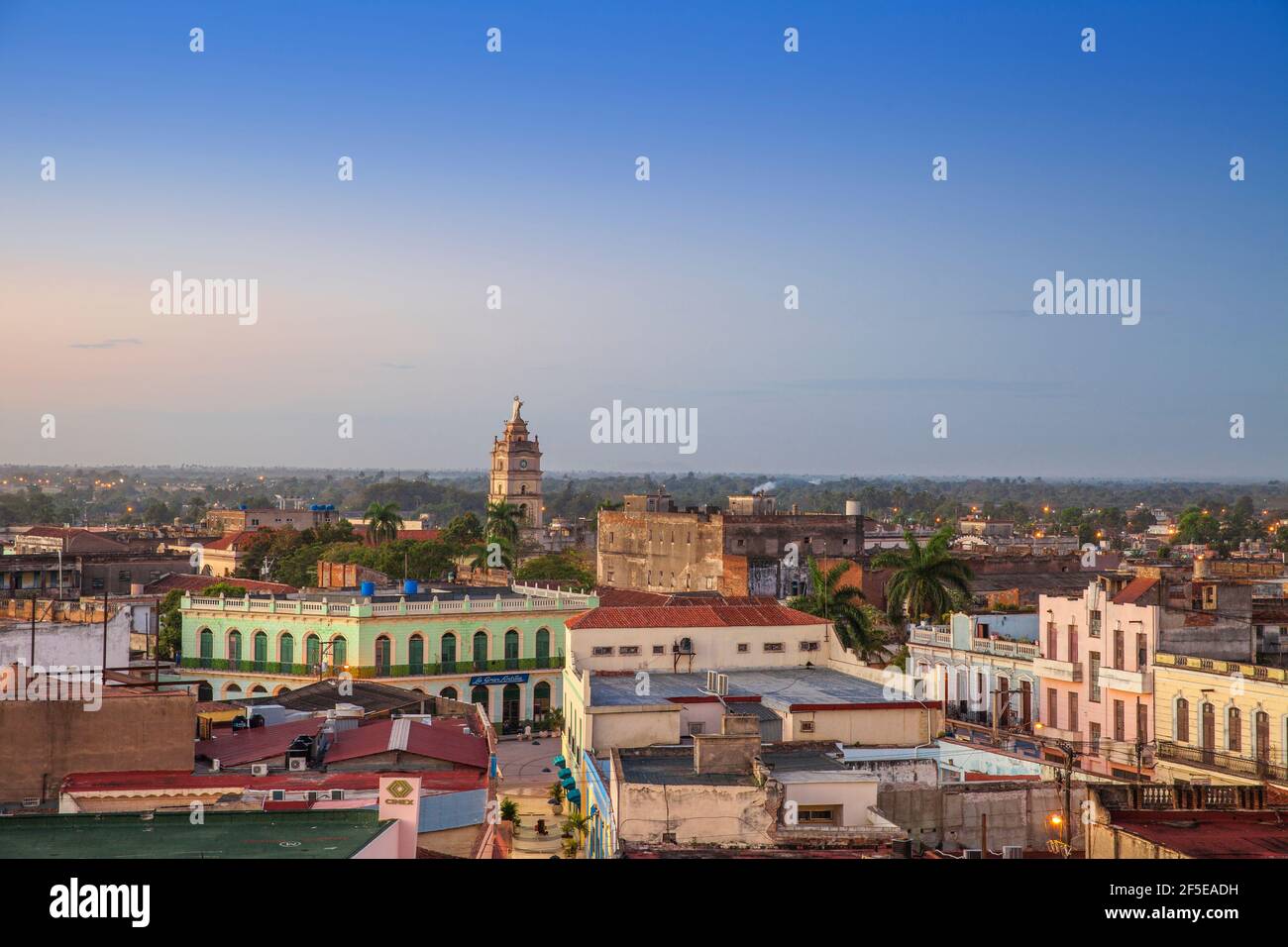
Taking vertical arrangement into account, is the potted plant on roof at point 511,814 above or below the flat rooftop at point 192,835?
below

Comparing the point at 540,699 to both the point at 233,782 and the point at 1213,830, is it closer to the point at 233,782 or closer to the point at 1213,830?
the point at 233,782

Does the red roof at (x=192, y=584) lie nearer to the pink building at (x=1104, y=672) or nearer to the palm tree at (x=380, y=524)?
the palm tree at (x=380, y=524)

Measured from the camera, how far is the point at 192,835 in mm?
19281

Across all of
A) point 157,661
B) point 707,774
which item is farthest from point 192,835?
point 157,661

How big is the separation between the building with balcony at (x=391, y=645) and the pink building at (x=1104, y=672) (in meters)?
18.7

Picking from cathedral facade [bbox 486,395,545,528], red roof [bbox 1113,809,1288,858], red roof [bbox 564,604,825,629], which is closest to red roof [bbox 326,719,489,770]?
red roof [bbox 564,604,825,629]

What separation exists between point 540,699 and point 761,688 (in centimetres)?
1587

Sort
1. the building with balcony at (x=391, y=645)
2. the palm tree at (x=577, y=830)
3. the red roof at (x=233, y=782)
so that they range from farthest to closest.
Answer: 1. the building with balcony at (x=391, y=645)
2. the palm tree at (x=577, y=830)
3. the red roof at (x=233, y=782)

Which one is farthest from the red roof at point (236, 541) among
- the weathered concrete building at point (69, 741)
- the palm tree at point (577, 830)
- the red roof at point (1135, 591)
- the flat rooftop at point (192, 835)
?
the flat rooftop at point (192, 835)

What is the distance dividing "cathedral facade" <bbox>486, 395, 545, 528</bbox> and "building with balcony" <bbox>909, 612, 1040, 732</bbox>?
2990 inches

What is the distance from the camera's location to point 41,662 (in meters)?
32.4

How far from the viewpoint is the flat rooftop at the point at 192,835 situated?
1788 centimetres

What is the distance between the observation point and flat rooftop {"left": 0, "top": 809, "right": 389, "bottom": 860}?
17.9m
